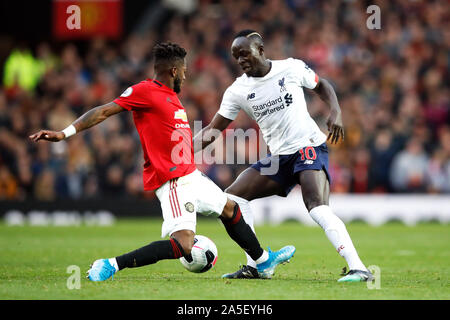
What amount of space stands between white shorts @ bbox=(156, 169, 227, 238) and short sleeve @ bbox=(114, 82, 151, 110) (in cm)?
78

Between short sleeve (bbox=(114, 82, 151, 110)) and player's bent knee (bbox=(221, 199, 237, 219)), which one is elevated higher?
short sleeve (bbox=(114, 82, 151, 110))

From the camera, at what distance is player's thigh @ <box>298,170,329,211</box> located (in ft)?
25.2

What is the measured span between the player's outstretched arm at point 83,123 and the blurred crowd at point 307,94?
10317mm

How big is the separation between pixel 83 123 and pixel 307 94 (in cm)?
1304

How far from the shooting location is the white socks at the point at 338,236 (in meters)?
7.41

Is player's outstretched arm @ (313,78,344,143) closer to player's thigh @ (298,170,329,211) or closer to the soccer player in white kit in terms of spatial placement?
the soccer player in white kit

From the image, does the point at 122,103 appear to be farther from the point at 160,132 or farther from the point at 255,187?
the point at 255,187

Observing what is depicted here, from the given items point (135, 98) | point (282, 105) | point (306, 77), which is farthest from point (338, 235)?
point (135, 98)

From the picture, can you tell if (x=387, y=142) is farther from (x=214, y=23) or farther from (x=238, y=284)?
(x=238, y=284)

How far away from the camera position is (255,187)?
26.8 ft

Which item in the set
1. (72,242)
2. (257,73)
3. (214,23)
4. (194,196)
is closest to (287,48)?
(214,23)

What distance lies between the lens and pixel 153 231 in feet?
50.6

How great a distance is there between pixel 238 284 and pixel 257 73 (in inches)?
92.1

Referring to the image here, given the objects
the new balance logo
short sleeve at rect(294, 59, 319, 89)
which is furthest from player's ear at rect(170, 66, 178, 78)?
short sleeve at rect(294, 59, 319, 89)
